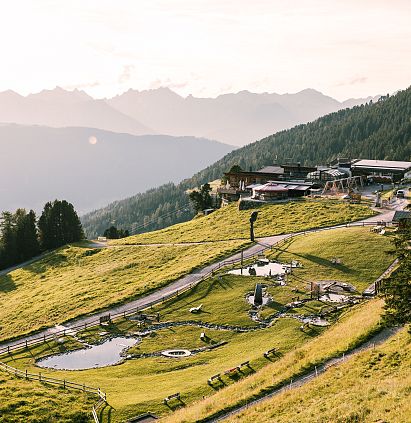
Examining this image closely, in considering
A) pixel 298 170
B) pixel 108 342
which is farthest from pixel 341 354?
pixel 298 170

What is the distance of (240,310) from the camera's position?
63.8 metres

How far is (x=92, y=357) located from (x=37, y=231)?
310 ft

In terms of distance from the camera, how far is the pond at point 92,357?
54688mm

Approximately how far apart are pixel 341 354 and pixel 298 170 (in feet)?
394

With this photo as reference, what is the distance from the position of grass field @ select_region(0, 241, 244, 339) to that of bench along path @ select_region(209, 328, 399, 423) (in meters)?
40.6

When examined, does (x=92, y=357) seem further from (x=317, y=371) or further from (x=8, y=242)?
(x=8, y=242)

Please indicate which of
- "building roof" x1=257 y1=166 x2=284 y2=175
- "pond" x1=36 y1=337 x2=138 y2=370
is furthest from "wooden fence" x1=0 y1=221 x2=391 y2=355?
"building roof" x1=257 y1=166 x2=284 y2=175

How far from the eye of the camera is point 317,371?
134 feet

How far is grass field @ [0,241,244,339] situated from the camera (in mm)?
78375

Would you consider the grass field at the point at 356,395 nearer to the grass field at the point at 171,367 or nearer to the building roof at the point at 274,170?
the grass field at the point at 171,367

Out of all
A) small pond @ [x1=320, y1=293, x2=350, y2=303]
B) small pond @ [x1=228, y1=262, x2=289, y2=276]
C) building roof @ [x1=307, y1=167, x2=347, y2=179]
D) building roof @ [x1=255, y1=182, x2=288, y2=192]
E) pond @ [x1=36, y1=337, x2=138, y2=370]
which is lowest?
pond @ [x1=36, y1=337, x2=138, y2=370]

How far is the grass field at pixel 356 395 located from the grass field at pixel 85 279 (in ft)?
142

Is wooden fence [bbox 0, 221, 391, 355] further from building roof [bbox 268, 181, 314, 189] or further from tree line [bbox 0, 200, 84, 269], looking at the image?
tree line [bbox 0, 200, 84, 269]

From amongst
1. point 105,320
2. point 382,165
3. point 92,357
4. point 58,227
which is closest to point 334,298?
point 105,320
